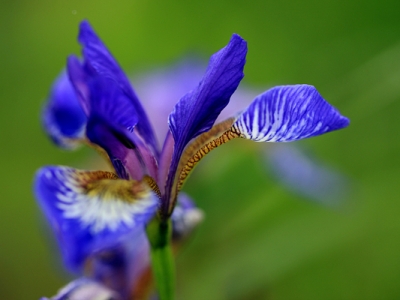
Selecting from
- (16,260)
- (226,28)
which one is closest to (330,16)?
(226,28)

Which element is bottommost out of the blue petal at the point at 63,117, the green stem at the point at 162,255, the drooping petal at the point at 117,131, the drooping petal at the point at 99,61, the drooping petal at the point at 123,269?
the green stem at the point at 162,255

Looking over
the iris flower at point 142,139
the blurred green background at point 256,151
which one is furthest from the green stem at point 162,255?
the blurred green background at point 256,151

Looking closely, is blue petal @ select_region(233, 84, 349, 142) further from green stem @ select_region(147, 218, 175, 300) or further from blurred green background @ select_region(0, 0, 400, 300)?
blurred green background @ select_region(0, 0, 400, 300)

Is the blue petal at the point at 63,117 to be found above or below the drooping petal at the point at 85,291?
above

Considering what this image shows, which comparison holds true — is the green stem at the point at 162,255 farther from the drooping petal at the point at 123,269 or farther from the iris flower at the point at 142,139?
the drooping petal at the point at 123,269

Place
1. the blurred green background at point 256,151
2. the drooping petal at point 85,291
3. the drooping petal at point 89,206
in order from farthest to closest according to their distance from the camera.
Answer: the blurred green background at point 256,151, the drooping petal at point 85,291, the drooping petal at point 89,206

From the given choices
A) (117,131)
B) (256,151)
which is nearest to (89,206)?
(117,131)

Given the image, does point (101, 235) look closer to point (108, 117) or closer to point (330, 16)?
point (108, 117)

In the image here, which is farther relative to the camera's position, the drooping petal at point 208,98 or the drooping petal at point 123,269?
the drooping petal at point 123,269
